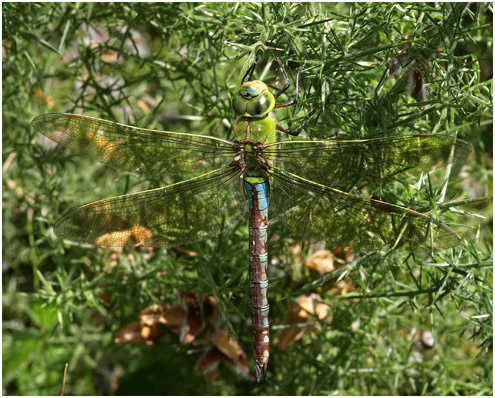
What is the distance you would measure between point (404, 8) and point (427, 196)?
0.48 m

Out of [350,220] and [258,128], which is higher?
[258,128]

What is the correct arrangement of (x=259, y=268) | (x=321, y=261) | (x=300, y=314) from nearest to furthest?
1. (x=259, y=268)
2. (x=321, y=261)
3. (x=300, y=314)

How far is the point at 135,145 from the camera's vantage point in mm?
1651

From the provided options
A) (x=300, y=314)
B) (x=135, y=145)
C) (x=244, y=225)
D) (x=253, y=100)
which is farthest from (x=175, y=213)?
(x=300, y=314)

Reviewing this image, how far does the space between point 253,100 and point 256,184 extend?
26 centimetres

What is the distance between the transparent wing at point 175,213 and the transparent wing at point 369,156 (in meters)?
0.21

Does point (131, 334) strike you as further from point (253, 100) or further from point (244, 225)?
point (253, 100)

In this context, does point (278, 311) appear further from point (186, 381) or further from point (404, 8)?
point (404, 8)

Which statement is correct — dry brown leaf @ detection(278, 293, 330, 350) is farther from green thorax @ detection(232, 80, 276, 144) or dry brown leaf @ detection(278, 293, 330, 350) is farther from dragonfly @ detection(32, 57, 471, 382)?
green thorax @ detection(232, 80, 276, 144)

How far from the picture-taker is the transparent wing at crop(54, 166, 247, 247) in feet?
5.34

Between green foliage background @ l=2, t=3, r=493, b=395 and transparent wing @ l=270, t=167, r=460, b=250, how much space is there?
0.24 ft

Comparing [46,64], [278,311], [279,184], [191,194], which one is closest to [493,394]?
[278,311]

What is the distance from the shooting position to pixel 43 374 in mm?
2506

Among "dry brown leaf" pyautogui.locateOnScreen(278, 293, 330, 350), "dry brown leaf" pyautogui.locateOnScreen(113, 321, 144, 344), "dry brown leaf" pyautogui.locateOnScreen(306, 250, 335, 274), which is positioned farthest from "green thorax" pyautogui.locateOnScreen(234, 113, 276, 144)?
"dry brown leaf" pyautogui.locateOnScreen(113, 321, 144, 344)
